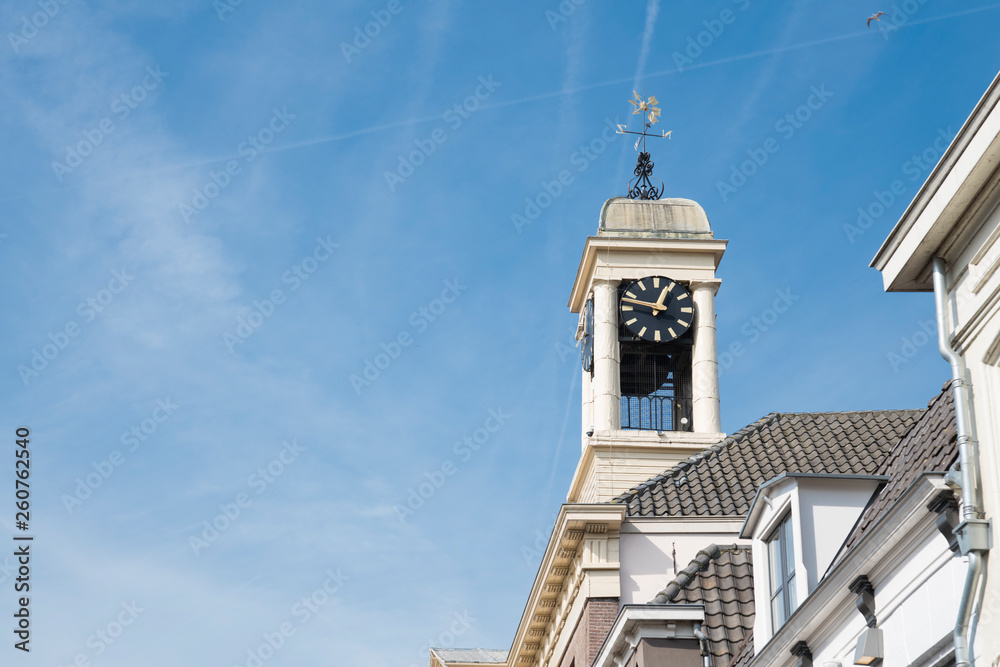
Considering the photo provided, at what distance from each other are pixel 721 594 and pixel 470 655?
23.4 m

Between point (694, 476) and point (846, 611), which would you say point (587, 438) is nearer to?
point (694, 476)

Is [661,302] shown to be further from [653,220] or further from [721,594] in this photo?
[721,594]

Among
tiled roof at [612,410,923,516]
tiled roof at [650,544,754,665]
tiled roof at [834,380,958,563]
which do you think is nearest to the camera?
tiled roof at [834,380,958,563]

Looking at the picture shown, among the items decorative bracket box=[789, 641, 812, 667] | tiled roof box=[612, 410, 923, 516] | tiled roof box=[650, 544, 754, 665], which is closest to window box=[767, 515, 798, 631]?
decorative bracket box=[789, 641, 812, 667]

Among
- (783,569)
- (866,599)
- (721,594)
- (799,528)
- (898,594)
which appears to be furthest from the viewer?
(721,594)

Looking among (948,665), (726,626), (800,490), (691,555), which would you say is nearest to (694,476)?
(691,555)

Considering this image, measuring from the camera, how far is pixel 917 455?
46.0 ft

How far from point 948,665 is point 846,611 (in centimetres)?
196

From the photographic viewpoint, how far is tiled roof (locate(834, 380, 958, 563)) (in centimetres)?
1288

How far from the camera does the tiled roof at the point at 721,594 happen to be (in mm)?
18422

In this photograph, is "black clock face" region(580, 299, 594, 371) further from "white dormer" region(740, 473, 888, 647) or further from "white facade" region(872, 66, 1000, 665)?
"white facade" region(872, 66, 1000, 665)

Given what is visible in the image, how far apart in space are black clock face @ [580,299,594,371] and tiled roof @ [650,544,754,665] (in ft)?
57.3

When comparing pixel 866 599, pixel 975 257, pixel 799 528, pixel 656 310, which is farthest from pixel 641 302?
pixel 975 257

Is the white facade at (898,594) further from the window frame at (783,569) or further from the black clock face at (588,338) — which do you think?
the black clock face at (588,338)
